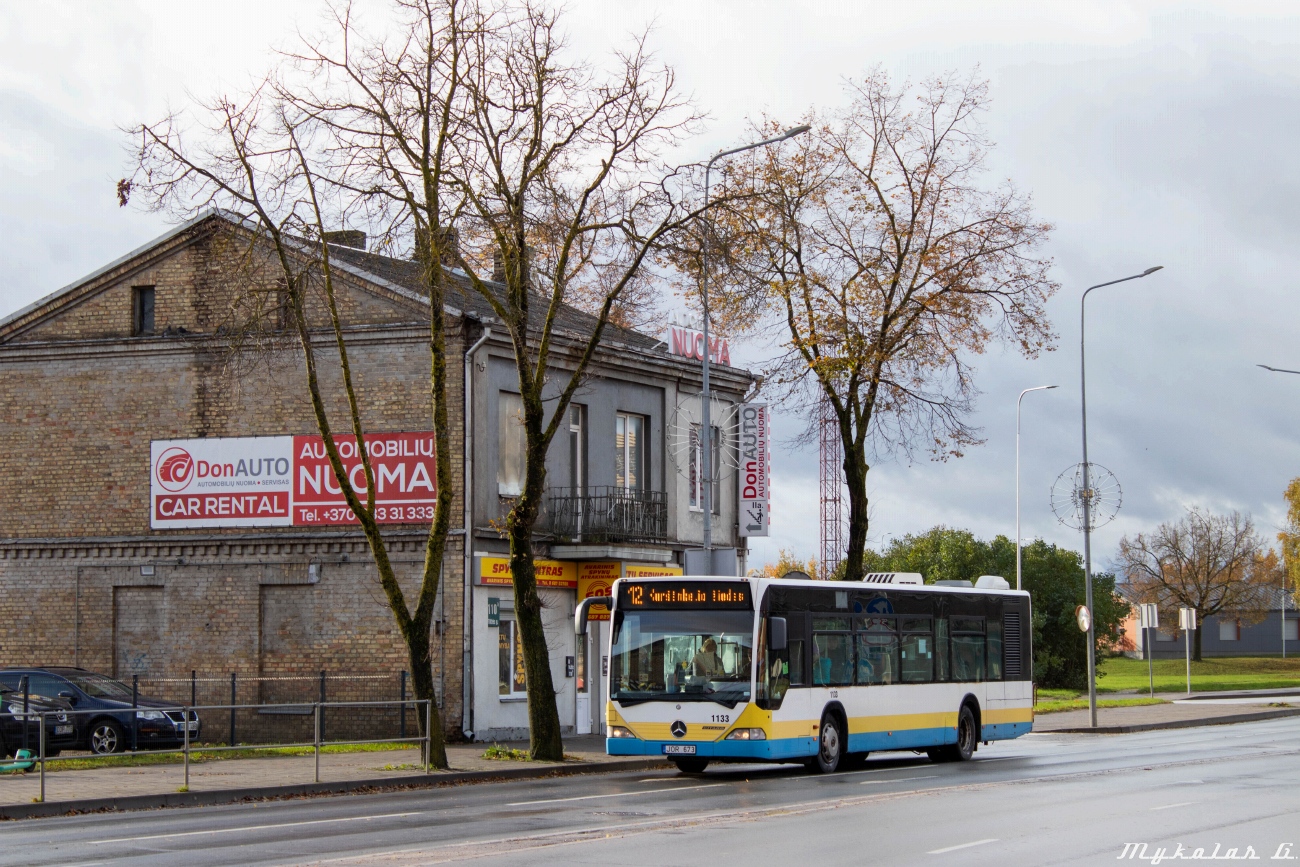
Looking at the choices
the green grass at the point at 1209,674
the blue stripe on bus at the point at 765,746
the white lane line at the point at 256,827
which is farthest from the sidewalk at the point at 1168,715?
the white lane line at the point at 256,827

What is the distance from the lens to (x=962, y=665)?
1008 inches

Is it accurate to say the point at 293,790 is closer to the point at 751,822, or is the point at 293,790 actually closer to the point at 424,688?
the point at 424,688

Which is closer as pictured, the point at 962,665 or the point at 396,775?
the point at 396,775

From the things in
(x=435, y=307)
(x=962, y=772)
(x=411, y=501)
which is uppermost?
(x=435, y=307)

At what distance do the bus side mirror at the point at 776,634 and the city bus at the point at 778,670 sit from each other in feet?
0.05

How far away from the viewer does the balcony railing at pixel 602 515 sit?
3128 centimetres

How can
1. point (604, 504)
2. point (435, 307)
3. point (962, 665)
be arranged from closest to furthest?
1. point (435, 307)
2. point (962, 665)
3. point (604, 504)

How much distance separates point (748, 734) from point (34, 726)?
435 inches

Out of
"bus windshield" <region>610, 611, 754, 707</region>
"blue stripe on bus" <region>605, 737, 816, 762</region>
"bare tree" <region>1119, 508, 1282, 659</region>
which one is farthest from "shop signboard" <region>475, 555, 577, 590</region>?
"bare tree" <region>1119, 508, 1282, 659</region>

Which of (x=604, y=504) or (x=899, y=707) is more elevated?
(x=604, y=504)

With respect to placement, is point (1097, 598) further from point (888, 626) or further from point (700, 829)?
point (700, 829)

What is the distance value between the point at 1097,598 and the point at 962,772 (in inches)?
1814

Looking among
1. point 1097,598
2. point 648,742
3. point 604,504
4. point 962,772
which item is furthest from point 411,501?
point 1097,598

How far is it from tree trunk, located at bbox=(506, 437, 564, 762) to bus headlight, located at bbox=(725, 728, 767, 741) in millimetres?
4113
